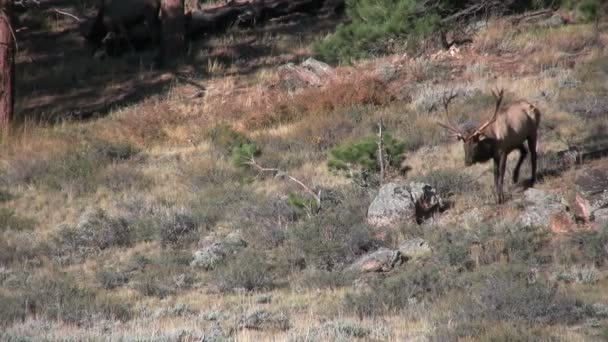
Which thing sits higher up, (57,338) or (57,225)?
(57,338)

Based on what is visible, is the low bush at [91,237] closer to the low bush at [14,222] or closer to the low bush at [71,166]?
the low bush at [14,222]

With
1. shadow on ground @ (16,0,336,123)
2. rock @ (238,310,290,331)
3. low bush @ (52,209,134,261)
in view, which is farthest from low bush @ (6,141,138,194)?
rock @ (238,310,290,331)

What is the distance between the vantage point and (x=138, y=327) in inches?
404

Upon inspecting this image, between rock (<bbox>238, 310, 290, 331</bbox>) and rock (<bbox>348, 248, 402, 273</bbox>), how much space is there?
2018mm

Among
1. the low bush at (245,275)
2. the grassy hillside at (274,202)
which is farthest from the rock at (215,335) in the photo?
the low bush at (245,275)

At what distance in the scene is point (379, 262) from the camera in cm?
1260

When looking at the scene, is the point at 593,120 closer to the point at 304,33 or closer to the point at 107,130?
the point at 107,130

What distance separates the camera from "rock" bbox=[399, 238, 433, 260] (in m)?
12.8

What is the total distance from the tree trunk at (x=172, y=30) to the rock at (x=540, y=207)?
519 inches

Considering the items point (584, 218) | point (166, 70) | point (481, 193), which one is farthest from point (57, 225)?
point (166, 70)

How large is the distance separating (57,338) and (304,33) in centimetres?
1949

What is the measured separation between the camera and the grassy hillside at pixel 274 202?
1044cm

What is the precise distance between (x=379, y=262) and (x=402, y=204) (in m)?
1.69

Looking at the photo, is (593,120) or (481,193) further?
(593,120)
